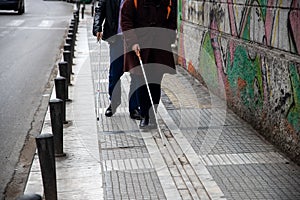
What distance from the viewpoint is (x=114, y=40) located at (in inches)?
292

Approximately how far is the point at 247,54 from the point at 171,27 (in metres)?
1.15

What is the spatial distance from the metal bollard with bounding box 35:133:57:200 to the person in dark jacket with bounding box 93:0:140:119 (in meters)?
2.79

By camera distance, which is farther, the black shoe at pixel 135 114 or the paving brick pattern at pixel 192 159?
the black shoe at pixel 135 114

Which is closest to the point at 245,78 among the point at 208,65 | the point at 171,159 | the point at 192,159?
the point at 192,159

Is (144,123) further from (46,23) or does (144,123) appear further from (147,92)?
(46,23)

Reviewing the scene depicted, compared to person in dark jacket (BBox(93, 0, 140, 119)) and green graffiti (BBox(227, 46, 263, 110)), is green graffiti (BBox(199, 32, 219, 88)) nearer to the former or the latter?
green graffiti (BBox(227, 46, 263, 110))

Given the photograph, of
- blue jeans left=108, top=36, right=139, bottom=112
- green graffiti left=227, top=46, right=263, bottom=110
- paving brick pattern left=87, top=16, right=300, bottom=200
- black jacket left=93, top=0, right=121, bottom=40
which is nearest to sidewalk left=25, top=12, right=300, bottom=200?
paving brick pattern left=87, top=16, right=300, bottom=200

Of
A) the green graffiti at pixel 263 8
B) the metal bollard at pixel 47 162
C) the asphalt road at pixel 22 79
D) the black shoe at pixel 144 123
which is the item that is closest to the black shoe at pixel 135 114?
the black shoe at pixel 144 123

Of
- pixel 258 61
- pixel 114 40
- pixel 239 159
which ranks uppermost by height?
pixel 114 40

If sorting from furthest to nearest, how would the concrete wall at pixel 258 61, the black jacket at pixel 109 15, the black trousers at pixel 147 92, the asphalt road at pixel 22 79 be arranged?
the black jacket at pixel 109 15 < the black trousers at pixel 147 92 < the asphalt road at pixel 22 79 < the concrete wall at pixel 258 61

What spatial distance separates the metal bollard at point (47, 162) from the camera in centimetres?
452

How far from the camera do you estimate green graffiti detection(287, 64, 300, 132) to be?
18.4 ft

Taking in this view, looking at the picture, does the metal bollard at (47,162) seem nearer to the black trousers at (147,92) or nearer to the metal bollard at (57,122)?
the metal bollard at (57,122)

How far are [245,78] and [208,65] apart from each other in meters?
2.14
